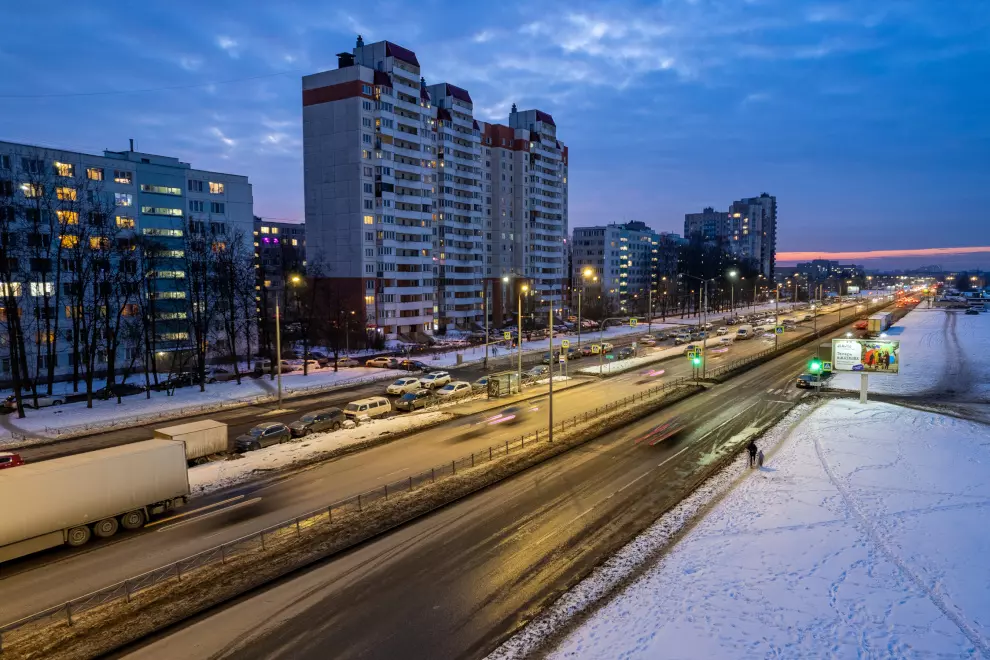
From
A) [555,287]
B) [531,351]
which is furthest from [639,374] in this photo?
[555,287]

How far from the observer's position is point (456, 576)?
15.9 metres

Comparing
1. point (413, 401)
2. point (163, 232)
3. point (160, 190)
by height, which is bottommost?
point (413, 401)

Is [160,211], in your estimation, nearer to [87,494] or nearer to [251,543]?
[87,494]

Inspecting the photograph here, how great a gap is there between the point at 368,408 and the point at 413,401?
3782 millimetres

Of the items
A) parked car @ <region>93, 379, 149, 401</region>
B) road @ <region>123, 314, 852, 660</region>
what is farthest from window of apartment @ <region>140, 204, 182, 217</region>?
road @ <region>123, 314, 852, 660</region>

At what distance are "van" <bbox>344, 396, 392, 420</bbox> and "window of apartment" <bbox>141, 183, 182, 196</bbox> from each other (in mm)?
48340

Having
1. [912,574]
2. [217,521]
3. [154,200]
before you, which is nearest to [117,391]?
[217,521]

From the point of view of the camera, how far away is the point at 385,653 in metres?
12.4

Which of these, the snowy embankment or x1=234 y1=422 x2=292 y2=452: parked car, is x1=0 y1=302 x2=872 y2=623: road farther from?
x1=234 y1=422 x2=292 y2=452: parked car

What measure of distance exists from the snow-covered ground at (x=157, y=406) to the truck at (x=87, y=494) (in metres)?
17.8

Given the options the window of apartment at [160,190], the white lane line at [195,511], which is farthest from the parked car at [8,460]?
the window of apartment at [160,190]

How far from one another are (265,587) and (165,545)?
5196 millimetres

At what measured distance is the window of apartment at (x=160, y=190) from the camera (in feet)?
217

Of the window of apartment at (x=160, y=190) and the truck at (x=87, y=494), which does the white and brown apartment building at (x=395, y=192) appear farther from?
the truck at (x=87, y=494)
